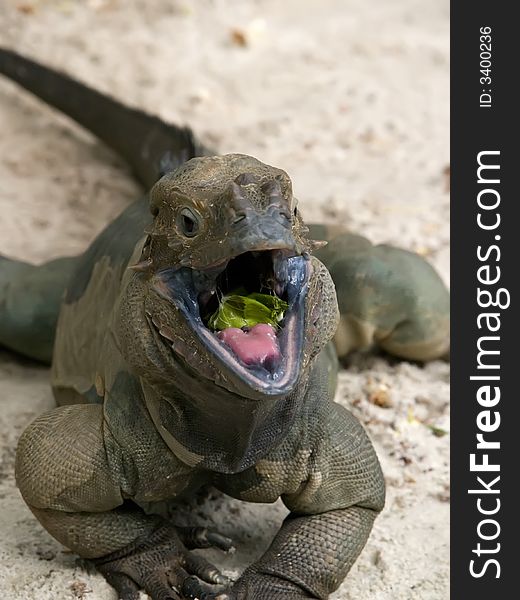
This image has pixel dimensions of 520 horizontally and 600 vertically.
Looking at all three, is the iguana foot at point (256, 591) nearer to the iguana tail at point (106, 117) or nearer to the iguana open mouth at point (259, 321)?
the iguana open mouth at point (259, 321)

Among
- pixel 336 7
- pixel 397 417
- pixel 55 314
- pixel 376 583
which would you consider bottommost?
pixel 376 583

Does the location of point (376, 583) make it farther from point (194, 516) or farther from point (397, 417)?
point (397, 417)

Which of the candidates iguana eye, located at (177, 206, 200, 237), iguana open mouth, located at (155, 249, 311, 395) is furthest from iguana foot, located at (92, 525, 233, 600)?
iguana eye, located at (177, 206, 200, 237)

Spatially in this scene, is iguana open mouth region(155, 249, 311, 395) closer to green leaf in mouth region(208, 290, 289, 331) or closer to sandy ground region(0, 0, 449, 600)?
green leaf in mouth region(208, 290, 289, 331)

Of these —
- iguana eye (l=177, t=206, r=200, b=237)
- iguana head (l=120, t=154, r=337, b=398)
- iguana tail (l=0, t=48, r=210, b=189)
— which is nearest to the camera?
iguana head (l=120, t=154, r=337, b=398)

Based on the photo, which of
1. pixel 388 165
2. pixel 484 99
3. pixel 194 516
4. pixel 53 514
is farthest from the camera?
pixel 388 165

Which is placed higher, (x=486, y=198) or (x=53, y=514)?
(x=486, y=198)

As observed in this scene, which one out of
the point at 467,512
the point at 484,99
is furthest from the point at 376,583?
the point at 484,99

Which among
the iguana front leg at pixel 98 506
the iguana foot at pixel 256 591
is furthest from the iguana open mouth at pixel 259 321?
the iguana foot at pixel 256 591
